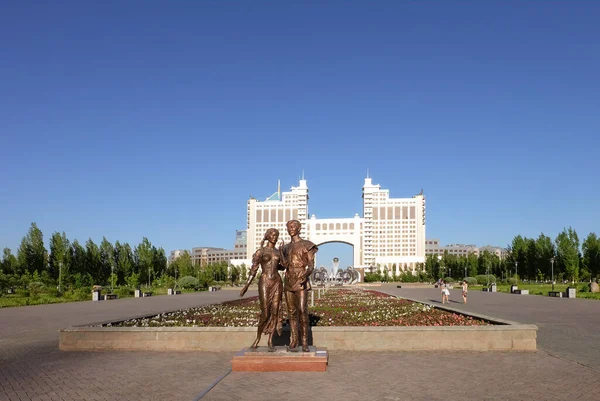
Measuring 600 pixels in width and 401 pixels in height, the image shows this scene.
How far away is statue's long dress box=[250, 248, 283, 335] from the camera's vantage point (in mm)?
9273

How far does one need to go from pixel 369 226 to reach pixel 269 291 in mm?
154212

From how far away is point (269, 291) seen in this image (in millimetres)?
9273

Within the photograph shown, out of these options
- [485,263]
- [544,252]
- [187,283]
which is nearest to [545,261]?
[544,252]

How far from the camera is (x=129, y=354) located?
10828 millimetres

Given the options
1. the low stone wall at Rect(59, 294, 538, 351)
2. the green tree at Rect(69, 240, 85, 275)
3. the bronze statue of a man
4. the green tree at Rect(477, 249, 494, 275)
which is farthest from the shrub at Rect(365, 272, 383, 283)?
the bronze statue of a man

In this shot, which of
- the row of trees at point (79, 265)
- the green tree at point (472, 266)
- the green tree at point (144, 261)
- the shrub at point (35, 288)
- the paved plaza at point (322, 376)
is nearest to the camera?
the paved plaza at point (322, 376)

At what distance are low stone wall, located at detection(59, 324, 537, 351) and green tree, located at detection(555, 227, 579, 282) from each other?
67.4 meters

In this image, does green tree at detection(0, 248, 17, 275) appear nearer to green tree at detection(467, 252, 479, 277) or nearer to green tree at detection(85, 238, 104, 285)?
green tree at detection(85, 238, 104, 285)

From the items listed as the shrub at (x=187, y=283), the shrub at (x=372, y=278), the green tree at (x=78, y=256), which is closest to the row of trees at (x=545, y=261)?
the shrub at (x=372, y=278)

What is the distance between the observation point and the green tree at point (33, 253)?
54.8 meters

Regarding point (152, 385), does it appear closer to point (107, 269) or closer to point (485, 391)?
point (485, 391)

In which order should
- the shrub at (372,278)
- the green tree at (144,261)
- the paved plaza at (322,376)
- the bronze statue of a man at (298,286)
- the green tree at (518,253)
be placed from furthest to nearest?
the shrub at (372,278), the green tree at (518,253), the green tree at (144,261), the bronze statue of a man at (298,286), the paved plaza at (322,376)

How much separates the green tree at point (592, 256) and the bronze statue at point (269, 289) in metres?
72.3

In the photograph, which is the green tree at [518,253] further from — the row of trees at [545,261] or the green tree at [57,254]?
the green tree at [57,254]
